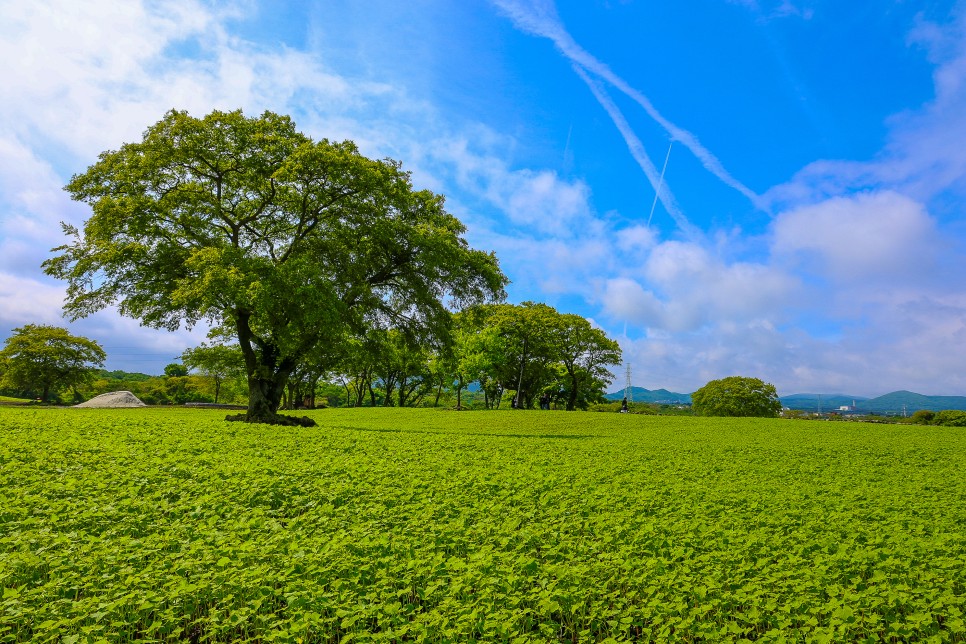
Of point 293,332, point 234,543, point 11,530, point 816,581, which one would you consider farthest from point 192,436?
point 816,581

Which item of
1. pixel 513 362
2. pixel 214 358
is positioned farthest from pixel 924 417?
pixel 214 358

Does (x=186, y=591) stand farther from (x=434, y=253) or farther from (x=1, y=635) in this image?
(x=434, y=253)

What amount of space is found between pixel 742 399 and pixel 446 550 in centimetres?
6148

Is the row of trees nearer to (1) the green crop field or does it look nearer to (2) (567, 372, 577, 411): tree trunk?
(2) (567, 372, 577, 411): tree trunk

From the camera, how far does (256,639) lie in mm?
4691

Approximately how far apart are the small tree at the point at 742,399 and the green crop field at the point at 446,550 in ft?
162

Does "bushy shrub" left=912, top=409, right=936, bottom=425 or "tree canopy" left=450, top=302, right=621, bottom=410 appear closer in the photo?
"bushy shrub" left=912, top=409, right=936, bottom=425

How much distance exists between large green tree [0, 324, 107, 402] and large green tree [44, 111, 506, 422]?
36.2 metres

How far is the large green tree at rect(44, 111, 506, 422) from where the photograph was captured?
20297 millimetres

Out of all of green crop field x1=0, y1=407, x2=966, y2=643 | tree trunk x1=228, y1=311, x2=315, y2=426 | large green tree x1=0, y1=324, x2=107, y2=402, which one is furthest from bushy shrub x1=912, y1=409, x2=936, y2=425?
large green tree x1=0, y1=324, x2=107, y2=402

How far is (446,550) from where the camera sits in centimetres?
657

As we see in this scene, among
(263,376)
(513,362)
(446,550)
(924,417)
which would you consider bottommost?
(446,550)

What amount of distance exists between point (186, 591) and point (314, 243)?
20.7m

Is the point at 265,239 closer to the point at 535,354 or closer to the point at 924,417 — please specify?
the point at 535,354
